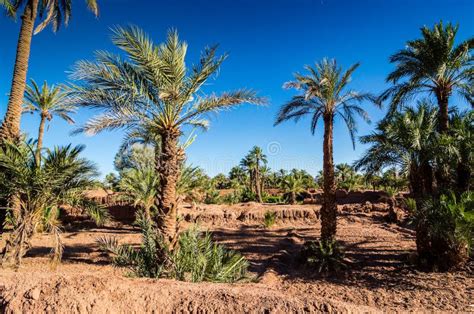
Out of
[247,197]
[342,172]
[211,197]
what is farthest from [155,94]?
[342,172]

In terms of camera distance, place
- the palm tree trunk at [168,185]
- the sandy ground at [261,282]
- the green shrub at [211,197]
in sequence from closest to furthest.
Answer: the sandy ground at [261,282], the palm tree trunk at [168,185], the green shrub at [211,197]

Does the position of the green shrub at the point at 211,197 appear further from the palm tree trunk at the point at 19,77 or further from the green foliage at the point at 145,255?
the green foliage at the point at 145,255

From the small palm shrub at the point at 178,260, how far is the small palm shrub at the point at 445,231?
6368 mm

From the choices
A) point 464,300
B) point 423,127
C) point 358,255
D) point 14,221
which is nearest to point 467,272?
point 464,300

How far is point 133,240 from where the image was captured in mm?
16266

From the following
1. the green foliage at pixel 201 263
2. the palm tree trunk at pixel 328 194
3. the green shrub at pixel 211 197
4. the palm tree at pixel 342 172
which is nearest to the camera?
the green foliage at pixel 201 263

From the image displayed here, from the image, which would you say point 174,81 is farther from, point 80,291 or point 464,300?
point 464,300

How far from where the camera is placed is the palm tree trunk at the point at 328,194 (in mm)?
11914

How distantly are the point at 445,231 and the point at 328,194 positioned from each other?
4095 mm

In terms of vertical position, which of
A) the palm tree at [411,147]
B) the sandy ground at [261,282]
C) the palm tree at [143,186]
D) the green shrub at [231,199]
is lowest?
the sandy ground at [261,282]

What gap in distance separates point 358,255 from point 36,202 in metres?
12.3

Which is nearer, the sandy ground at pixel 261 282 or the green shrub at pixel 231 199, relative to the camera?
the sandy ground at pixel 261 282

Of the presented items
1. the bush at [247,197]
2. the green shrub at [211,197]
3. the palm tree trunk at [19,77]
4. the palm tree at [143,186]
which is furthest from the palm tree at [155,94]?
the bush at [247,197]

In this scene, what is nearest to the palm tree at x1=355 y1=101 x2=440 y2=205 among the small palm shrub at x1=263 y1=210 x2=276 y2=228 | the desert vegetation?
the desert vegetation
